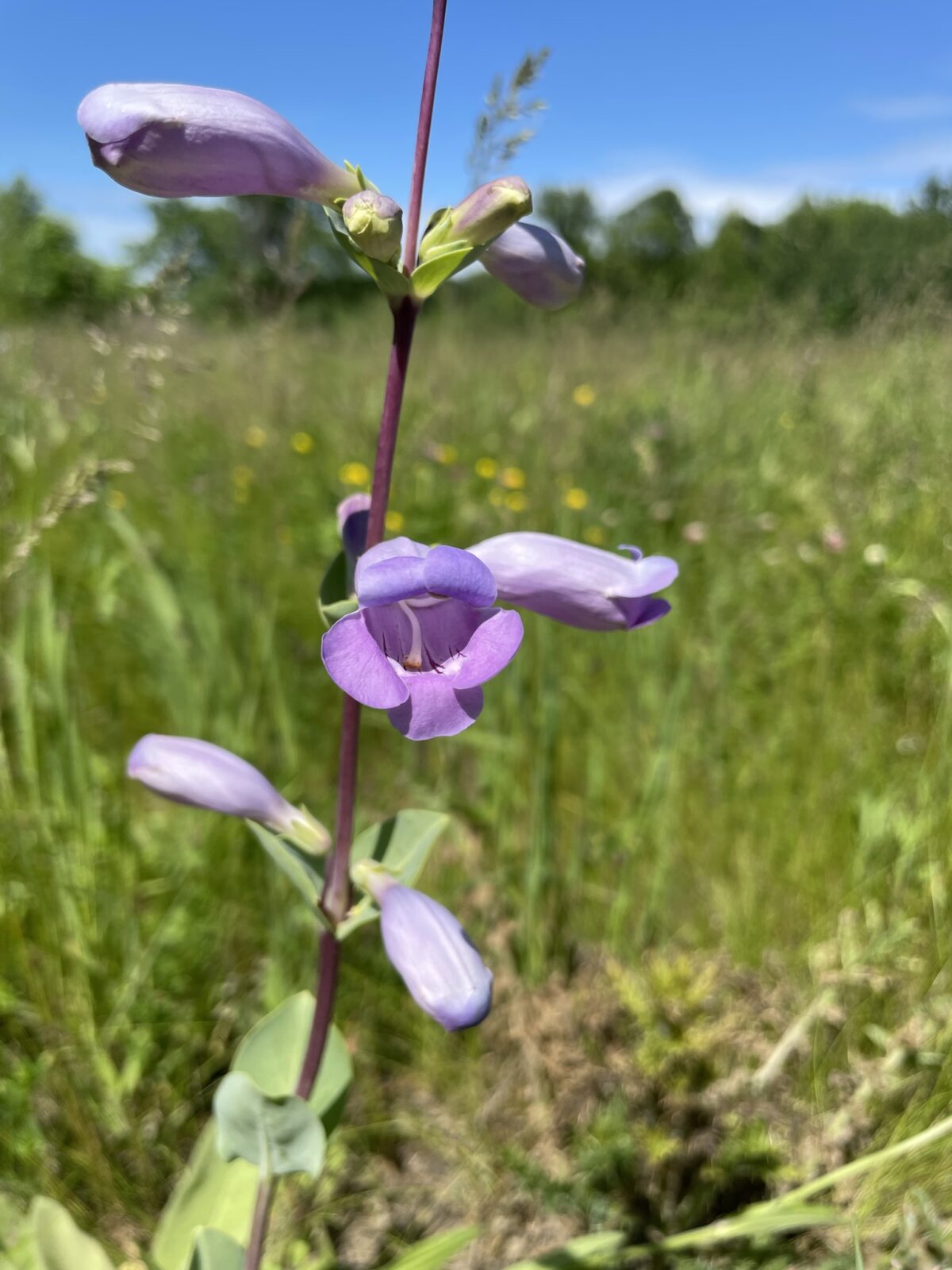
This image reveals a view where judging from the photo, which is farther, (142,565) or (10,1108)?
(142,565)

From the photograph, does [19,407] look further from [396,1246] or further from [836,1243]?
[836,1243]

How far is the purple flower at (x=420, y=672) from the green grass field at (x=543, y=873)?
642mm

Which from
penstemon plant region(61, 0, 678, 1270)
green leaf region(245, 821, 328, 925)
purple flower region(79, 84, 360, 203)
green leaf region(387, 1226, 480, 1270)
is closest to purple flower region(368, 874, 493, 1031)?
penstemon plant region(61, 0, 678, 1270)

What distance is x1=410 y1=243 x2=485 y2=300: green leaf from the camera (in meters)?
0.96

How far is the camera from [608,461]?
411 centimetres

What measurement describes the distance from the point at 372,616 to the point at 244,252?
10.2ft

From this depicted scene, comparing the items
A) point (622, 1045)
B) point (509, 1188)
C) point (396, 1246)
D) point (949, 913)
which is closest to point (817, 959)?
point (949, 913)

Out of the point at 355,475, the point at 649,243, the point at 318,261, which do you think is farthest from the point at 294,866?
the point at 649,243

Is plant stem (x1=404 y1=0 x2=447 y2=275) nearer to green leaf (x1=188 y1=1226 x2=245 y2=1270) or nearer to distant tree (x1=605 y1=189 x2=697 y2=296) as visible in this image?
green leaf (x1=188 y1=1226 x2=245 y2=1270)

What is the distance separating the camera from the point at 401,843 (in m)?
1.22

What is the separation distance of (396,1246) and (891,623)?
6.92 ft

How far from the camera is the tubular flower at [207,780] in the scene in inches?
44.5

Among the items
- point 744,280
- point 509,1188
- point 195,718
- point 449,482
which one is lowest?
point 509,1188

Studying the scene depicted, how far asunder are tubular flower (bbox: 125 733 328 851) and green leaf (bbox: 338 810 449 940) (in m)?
0.09
